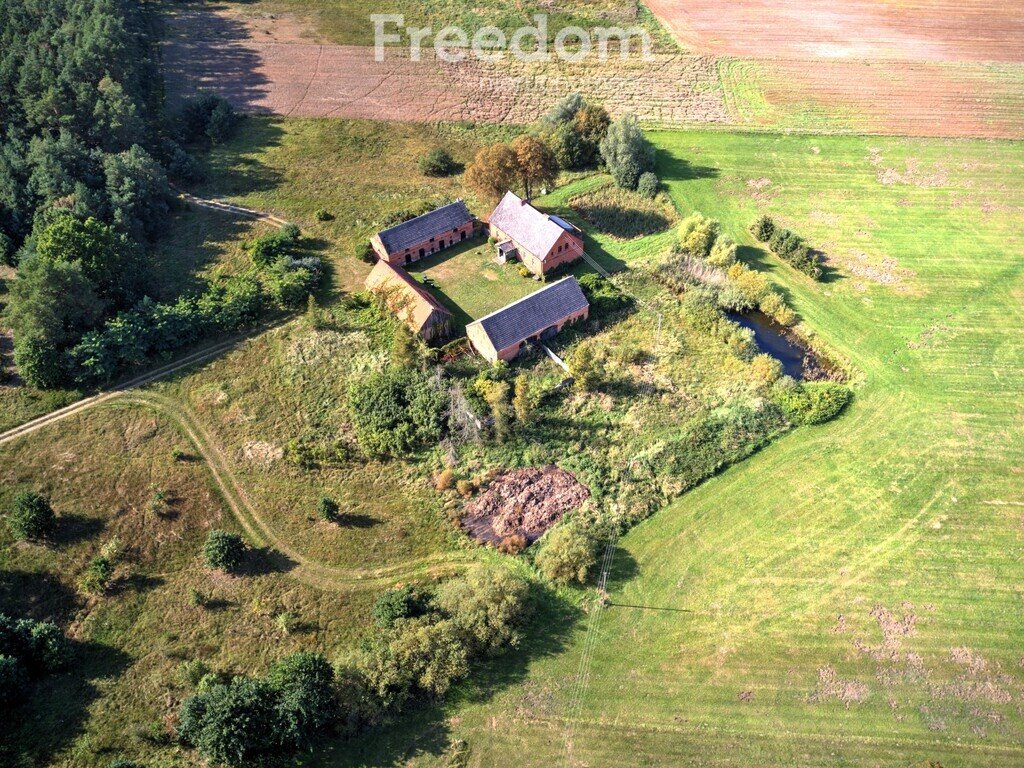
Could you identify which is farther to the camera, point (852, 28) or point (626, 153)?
point (852, 28)

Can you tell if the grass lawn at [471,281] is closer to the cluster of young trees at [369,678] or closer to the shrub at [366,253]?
the shrub at [366,253]

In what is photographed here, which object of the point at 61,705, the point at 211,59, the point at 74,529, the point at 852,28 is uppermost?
the point at 852,28

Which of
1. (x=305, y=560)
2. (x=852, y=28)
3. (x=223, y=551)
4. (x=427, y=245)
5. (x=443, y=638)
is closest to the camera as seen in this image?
(x=443, y=638)

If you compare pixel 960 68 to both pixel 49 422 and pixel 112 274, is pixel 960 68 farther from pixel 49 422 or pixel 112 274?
pixel 49 422

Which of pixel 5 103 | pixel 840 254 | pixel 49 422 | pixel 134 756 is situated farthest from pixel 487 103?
pixel 134 756

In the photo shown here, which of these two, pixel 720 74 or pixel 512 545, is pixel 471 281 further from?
pixel 720 74

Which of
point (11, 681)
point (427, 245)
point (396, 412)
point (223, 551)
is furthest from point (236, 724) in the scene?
point (427, 245)

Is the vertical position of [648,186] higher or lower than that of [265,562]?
higher
